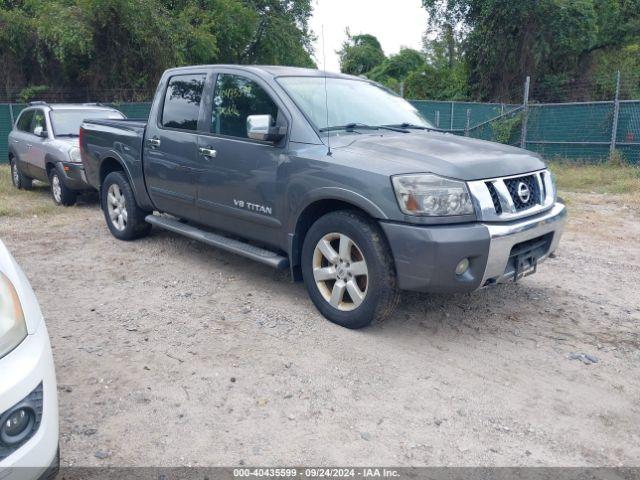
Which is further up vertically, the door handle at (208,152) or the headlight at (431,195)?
the door handle at (208,152)

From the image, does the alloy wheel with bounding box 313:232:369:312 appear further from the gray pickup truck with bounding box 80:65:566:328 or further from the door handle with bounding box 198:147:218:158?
the door handle with bounding box 198:147:218:158

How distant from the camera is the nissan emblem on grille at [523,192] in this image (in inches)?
157

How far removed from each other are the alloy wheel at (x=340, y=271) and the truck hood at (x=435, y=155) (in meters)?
0.59

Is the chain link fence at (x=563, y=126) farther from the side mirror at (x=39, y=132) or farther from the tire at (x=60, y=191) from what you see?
the tire at (x=60, y=191)

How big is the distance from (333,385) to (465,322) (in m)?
1.40

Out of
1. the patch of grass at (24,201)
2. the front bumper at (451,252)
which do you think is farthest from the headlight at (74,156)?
the front bumper at (451,252)

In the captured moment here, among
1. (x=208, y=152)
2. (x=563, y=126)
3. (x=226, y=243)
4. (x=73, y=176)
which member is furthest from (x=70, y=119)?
(x=563, y=126)

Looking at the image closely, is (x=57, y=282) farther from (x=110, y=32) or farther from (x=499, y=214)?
(x=110, y=32)

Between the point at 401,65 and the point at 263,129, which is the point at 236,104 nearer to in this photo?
the point at 263,129

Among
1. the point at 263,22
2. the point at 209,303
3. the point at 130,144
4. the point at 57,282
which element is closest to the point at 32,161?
the point at 130,144

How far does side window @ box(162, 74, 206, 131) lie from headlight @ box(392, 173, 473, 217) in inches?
92.0

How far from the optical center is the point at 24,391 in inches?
79.7

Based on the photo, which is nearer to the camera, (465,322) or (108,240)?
(465,322)

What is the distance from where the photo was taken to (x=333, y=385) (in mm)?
3402
